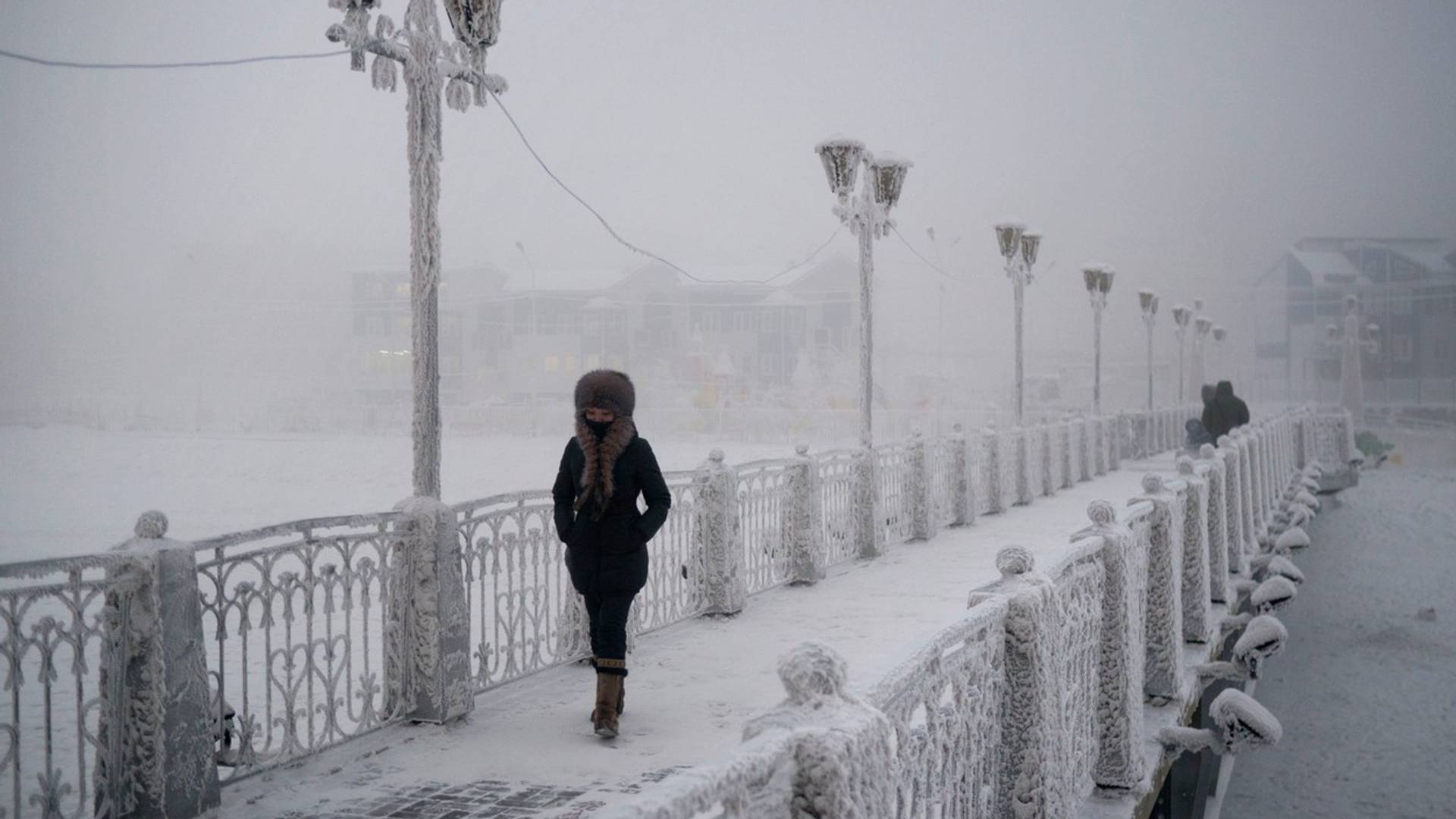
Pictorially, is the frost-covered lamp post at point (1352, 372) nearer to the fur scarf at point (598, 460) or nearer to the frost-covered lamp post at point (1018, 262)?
the frost-covered lamp post at point (1018, 262)

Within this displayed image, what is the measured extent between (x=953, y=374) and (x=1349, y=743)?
208ft

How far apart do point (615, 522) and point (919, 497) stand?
9853 mm

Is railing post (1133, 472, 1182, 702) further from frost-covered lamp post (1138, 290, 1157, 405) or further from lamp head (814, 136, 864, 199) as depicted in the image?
Answer: frost-covered lamp post (1138, 290, 1157, 405)

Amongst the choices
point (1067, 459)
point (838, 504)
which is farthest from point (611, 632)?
point (1067, 459)

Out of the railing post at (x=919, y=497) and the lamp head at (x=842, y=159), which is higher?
the lamp head at (x=842, y=159)

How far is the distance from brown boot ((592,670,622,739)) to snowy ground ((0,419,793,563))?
73.8 feet

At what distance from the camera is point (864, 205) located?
15.2 m

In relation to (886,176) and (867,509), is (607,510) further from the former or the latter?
(886,176)

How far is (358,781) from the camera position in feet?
18.4

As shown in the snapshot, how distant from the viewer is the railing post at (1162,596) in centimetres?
717

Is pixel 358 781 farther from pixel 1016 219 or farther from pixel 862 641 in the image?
pixel 1016 219

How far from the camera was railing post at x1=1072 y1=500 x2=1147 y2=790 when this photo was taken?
18.5ft

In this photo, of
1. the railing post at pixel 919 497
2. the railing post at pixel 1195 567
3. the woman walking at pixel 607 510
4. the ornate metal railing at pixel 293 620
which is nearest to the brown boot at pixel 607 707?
the woman walking at pixel 607 510

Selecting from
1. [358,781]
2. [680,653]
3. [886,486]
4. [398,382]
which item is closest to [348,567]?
A: [358,781]
